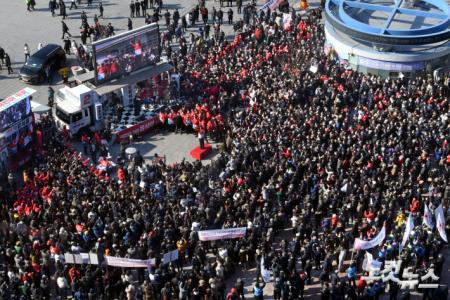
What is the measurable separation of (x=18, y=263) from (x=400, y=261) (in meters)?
13.7

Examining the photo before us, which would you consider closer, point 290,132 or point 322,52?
point 290,132

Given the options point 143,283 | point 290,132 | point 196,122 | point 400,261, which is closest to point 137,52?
point 196,122

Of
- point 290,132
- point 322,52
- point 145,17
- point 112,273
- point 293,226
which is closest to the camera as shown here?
point 112,273

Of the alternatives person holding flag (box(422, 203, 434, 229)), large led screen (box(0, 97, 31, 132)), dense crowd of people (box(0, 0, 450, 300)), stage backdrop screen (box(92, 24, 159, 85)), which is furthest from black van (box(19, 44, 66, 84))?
person holding flag (box(422, 203, 434, 229))

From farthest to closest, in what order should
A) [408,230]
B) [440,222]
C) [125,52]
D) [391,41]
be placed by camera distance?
[391,41], [125,52], [440,222], [408,230]

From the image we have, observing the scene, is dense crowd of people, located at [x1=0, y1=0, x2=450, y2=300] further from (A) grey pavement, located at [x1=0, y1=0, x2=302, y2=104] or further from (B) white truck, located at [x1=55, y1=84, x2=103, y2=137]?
(A) grey pavement, located at [x1=0, y1=0, x2=302, y2=104]

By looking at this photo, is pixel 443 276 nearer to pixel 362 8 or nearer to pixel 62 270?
pixel 62 270

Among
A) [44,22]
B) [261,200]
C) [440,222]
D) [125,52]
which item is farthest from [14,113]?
[440,222]

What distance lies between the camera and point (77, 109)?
1499 inches

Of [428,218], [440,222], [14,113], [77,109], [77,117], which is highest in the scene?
[14,113]

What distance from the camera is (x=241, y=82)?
41969 millimetres

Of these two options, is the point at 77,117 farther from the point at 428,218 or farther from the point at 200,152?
the point at 428,218

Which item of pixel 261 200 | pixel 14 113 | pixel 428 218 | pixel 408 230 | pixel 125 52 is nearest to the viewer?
pixel 408 230

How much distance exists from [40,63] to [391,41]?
20.0m
